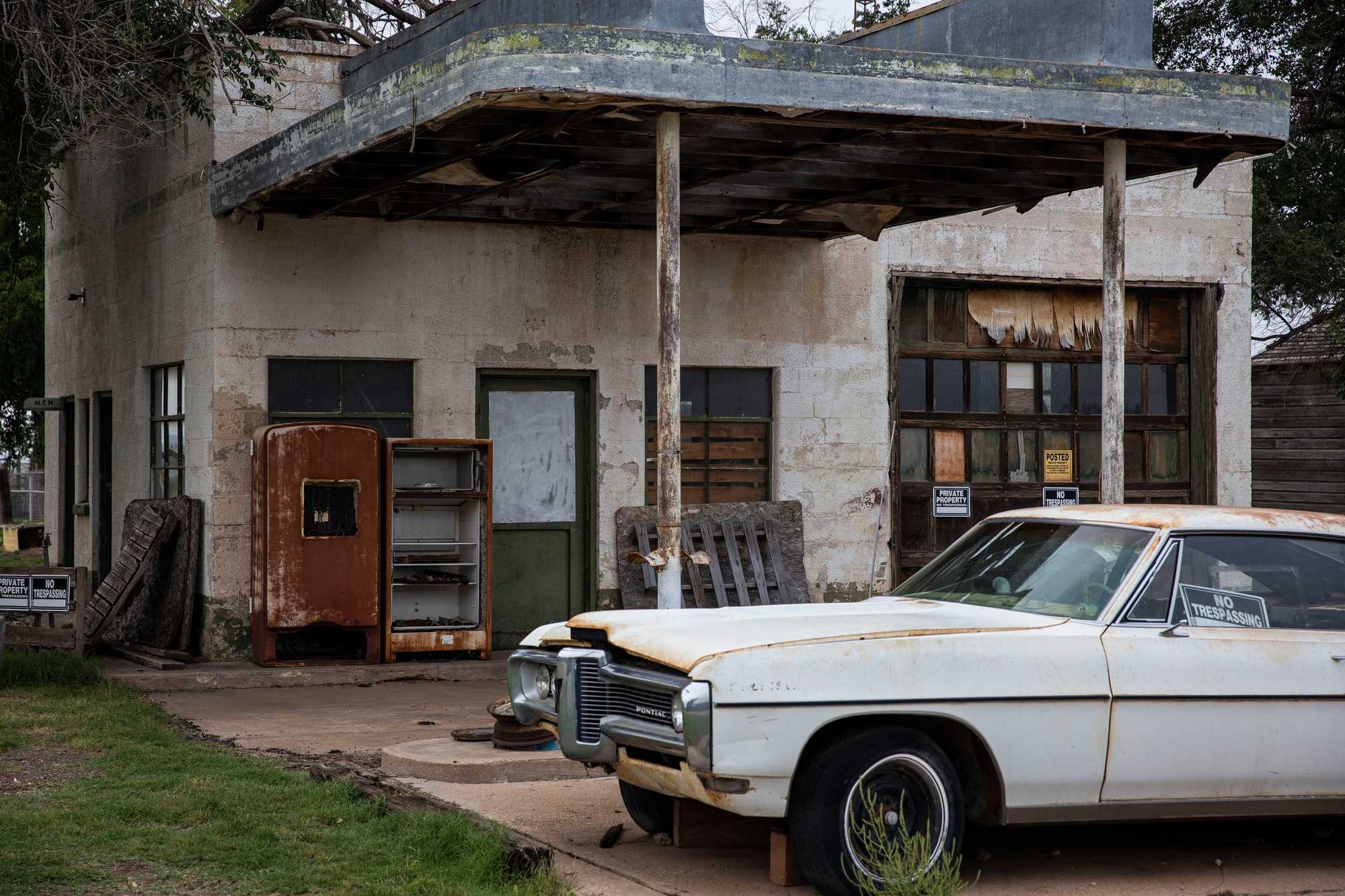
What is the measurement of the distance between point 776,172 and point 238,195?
13.5ft

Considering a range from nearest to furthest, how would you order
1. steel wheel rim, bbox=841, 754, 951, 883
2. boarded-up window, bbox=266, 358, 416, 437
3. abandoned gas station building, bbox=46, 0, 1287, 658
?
steel wheel rim, bbox=841, 754, 951, 883 → abandoned gas station building, bbox=46, 0, 1287, 658 → boarded-up window, bbox=266, 358, 416, 437

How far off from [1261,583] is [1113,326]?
390 cm

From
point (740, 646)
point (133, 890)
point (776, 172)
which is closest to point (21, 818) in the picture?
point (133, 890)

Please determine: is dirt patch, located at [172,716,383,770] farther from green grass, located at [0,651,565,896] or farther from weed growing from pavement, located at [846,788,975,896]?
weed growing from pavement, located at [846,788,975,896]

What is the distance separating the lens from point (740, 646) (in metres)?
5.66

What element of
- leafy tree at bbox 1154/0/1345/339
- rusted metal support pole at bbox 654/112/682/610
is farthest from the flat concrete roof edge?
leafy tree at bbox 1154/0/1345/339

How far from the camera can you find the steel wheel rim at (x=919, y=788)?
5.75 m

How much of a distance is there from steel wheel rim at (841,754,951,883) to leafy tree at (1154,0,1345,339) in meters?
19.4

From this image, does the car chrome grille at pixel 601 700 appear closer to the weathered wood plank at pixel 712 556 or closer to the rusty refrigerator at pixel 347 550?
the rusty refrigerator at pixel 347 550

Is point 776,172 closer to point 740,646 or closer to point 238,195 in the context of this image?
point 238,195

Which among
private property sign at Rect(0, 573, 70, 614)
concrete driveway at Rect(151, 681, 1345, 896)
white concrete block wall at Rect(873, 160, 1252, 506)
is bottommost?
concrete driveway at Rect(151, 681, 1345, 896)

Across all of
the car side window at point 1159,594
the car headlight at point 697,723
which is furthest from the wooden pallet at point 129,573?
the car side window at point 1159,594

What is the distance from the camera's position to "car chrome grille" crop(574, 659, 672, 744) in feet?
19.6

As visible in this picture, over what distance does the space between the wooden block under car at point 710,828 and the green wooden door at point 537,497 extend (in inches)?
272
